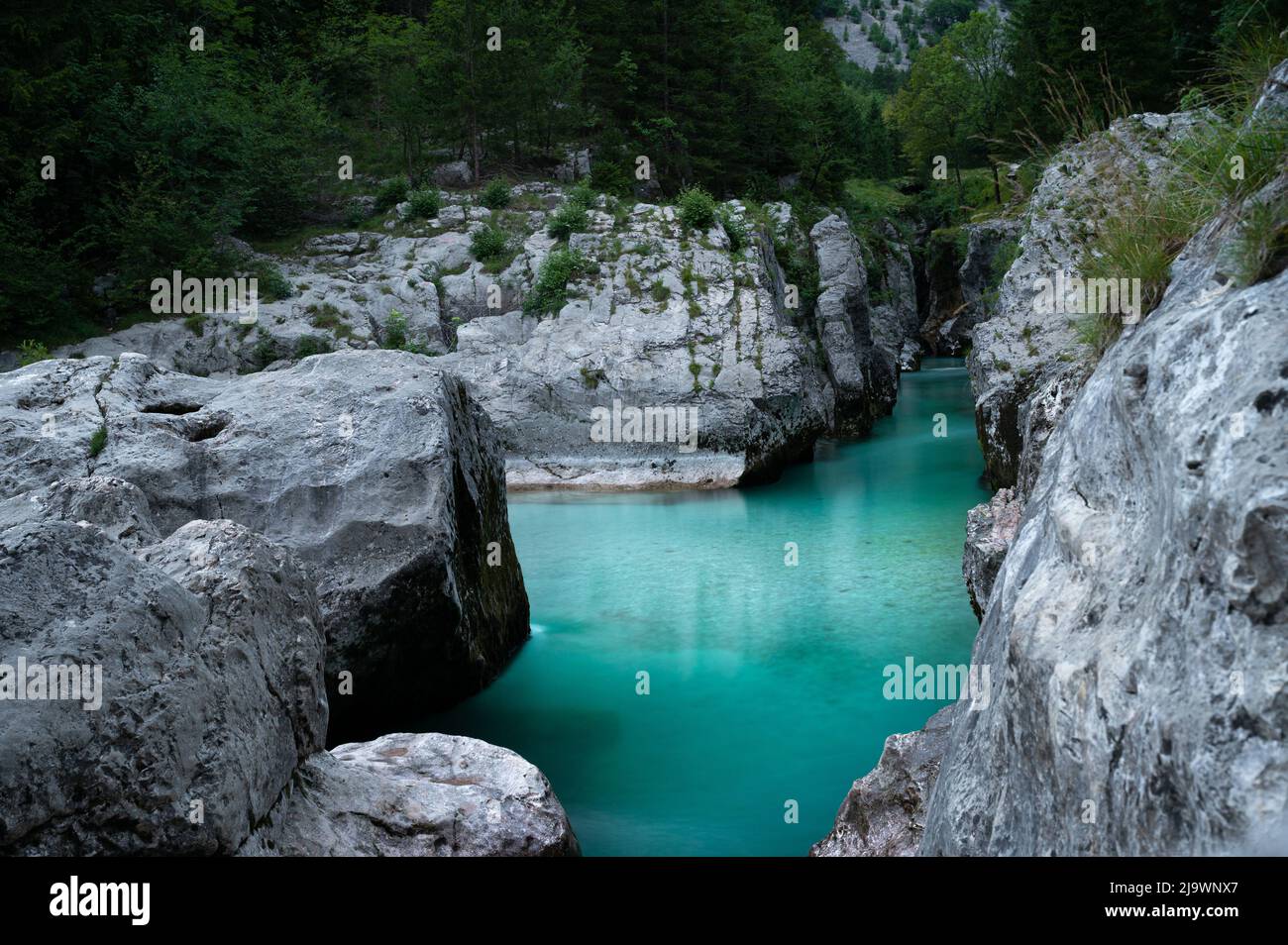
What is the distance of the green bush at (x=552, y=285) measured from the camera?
24.6 metres

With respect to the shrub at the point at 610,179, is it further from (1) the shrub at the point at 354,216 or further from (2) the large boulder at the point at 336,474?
(2) the large boulder at the point at 336,474

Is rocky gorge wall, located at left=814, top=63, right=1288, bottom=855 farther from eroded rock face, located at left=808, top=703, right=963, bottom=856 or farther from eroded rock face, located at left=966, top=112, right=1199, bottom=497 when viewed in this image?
eroded rock face, located at left=966, top=112, right=1199, bottom=497

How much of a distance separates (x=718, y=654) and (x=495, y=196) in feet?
69.1

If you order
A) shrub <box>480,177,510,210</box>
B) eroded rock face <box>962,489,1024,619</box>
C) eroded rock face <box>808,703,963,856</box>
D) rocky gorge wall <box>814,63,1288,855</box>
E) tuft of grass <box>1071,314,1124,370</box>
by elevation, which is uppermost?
shrub <box>480,177,510,210</box>

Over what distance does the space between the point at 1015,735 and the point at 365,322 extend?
23.1m

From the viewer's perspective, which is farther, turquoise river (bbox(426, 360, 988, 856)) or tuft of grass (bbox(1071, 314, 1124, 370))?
turquoise river (bbox(426, 360, 988, 856))

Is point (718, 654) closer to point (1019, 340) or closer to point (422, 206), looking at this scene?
point (1019, 340)

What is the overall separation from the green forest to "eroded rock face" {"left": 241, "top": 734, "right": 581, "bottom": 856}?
19386mm

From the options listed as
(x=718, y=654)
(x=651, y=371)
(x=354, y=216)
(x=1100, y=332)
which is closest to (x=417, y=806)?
(x=1100, y=332)

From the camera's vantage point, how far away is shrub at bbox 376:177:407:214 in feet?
95.9

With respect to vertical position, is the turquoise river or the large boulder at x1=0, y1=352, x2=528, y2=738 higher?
the large boulder at x1=0, y1=352, x2=528, y2=738

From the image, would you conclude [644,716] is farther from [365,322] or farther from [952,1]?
[952,1]

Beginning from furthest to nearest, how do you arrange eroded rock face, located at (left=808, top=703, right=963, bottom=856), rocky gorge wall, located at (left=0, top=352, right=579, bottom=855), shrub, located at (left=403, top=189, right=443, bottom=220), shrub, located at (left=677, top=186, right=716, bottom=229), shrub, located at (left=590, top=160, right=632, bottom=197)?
shrub, located at (left=590, top=160, right=632, bottom=197), shrub, located at (left=403, top=189, right=443, bottom=220), shrub, located at (left=677, top=186, right=716, bottom=229), eroded rock face, located at (left=808, top=703, right=963, bottom=856), rocky gorge wall, located at (left=0, top=352, right=579, bottom=855)

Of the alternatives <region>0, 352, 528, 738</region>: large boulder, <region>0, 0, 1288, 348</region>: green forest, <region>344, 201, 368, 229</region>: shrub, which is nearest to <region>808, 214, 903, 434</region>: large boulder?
<region>0, 0, 1288, 348</region>: green forest
